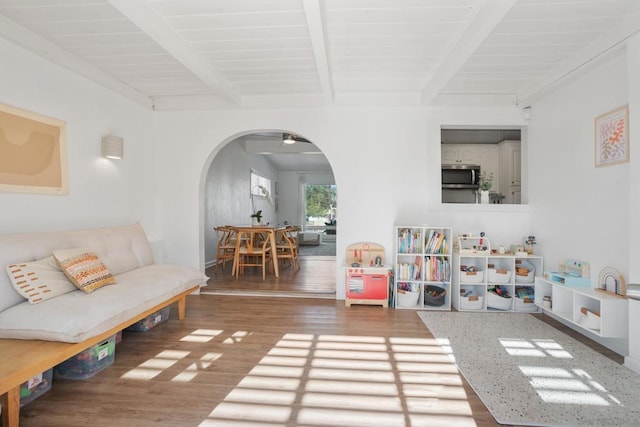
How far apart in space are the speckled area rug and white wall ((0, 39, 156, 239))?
3404 mm

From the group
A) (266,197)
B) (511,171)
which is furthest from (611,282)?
(266,197)

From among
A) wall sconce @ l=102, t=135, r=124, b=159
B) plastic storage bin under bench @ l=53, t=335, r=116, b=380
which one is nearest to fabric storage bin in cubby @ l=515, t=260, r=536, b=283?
plastic storage bin under bench @ l=53, t=335, r=116, b=380

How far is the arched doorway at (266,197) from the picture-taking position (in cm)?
454

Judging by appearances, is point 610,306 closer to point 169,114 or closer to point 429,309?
point 429,309

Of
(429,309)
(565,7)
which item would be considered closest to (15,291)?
(429,309)

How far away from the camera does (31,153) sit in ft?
8.58

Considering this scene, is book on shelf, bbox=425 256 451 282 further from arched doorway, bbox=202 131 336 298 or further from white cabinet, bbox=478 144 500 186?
white cabinet, bbox=478 144 500 186

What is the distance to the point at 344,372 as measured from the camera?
221 centimetres

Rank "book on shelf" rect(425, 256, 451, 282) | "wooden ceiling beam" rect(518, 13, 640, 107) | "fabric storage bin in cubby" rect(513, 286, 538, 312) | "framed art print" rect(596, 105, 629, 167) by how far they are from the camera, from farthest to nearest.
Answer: "book on shelf" rect(425, 256, 451, 282)
"fabric storage bin in cubby" rect(513, 286, 538, 312)
"framed art print" rect(596, 105, 629, 167)
"wooden ceiling beam" rect(518, 13, 640, 107)

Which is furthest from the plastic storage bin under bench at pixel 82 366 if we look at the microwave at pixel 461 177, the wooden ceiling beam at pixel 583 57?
the microwave at pixel 461 177

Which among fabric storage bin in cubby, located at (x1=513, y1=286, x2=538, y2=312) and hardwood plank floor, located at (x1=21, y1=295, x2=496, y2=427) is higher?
fabric storage bin in cubby, located at (x1=513, y1=286, x2=538, y2=312)

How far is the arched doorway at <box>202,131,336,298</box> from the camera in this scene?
14.9ft

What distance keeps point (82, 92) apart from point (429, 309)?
4082mm

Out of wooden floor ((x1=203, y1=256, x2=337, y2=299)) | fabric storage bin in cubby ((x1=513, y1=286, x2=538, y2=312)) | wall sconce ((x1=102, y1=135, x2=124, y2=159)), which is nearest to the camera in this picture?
wall sconce ((x1=102, y1=135, x2=124, y2=159))
